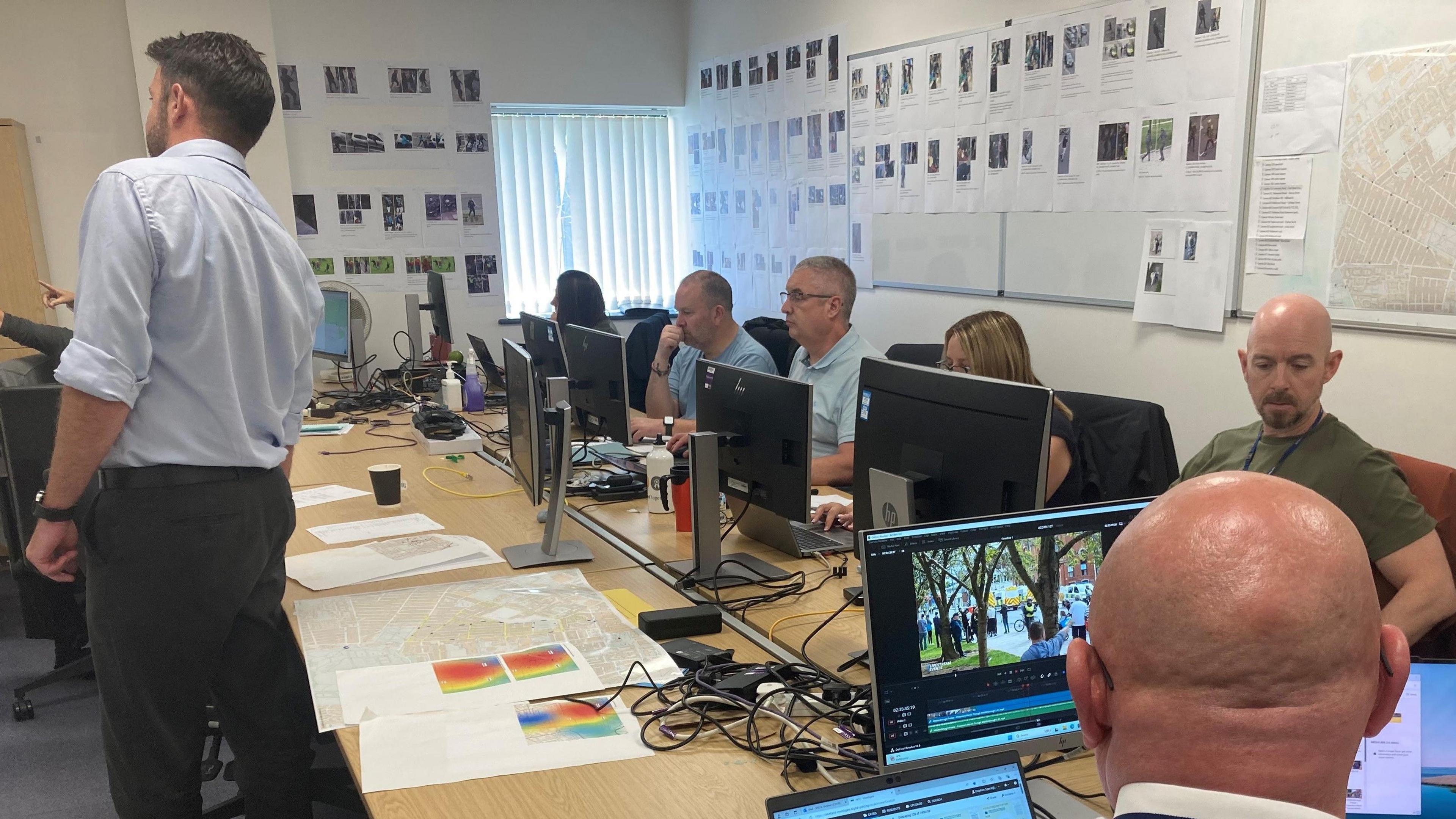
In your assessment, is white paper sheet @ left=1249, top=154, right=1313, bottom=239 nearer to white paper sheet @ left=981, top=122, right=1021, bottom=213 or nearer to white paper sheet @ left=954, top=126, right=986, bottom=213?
white paper sheet @ left=981, top=122, right=1021, bottom=213

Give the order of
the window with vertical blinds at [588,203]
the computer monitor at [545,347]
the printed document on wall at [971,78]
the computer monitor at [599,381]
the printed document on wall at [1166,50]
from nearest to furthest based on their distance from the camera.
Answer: the computer monitor at [599,381] < the printed document on wall at [1166,50] < the computer monitor at [545,347] < the printed document on wall at [971,78] < the window with vertical blinds at [588,203]

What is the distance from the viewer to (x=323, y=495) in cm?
301

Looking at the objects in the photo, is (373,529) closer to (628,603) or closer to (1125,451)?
(628,603)

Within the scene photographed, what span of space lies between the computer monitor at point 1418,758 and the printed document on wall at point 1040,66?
2.84 m

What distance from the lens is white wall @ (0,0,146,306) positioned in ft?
16.3

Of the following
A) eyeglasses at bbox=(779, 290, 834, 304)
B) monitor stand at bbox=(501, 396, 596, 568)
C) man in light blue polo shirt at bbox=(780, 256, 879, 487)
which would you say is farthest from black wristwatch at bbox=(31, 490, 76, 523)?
eyeglasses at bbox=(779, 290, 834, 304)

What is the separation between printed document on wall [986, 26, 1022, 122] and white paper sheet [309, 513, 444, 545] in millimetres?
2636

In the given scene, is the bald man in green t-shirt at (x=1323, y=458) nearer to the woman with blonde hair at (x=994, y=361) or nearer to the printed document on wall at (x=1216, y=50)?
the woman with blonde hair at (x=994, y=361)

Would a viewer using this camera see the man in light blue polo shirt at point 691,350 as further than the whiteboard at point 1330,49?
Yes

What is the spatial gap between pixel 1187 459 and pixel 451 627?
8.03 feet

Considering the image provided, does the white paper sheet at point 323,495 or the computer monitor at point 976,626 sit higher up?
the computer monitor at point 976,626

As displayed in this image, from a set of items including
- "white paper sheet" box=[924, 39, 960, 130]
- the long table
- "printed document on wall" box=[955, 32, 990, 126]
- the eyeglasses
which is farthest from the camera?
"white paper sheet" box=[924, 39, 960, 130]

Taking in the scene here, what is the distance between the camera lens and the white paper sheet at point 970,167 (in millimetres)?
4031

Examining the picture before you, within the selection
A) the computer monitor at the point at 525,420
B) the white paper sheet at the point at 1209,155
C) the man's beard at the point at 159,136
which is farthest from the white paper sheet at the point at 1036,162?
the man's beard at the point at 159,136
